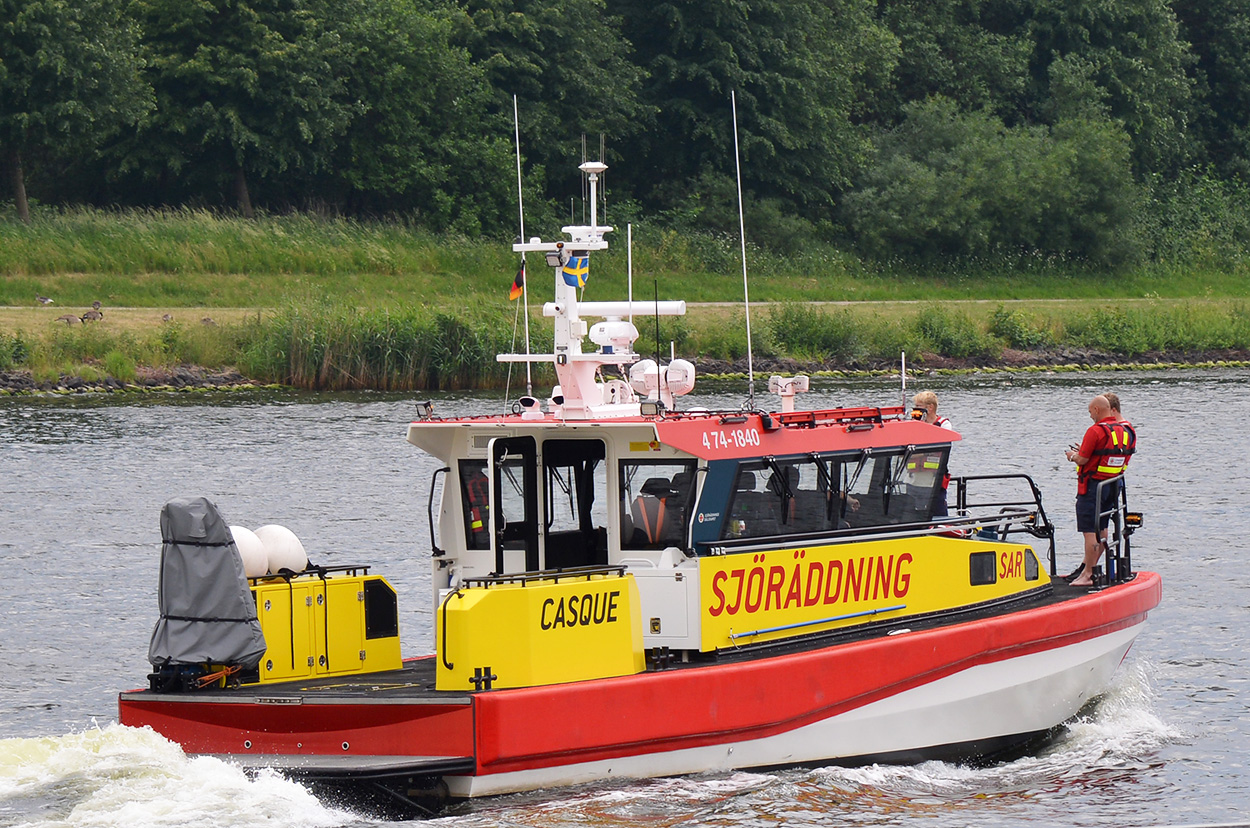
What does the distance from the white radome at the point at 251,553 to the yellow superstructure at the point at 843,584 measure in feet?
9.05

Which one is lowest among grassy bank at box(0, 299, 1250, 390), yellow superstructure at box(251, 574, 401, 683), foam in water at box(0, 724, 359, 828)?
foam in water at box(0, 724, 359, 828)

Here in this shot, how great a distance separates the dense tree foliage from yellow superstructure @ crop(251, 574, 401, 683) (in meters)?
34.8

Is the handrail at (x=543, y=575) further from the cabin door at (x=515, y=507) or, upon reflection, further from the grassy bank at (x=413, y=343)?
the grassy bank at (x=413, y=343)

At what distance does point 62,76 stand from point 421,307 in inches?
552

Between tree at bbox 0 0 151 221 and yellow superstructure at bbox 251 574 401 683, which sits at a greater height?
tree at bbox 0 0 151 221

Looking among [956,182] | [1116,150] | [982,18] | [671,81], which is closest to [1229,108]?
[982,18]

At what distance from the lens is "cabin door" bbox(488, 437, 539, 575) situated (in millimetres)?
10469

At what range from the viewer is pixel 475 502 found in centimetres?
1072

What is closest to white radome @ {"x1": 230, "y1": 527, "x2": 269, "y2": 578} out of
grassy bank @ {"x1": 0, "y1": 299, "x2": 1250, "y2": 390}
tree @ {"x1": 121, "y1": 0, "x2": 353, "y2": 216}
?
grassy bank @ {"x1": 0, "y1": 299, "x2": 1250, "y2": 390}

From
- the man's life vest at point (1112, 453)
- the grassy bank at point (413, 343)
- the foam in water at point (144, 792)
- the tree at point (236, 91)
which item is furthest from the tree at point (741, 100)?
the foam in water at point (144, 792)

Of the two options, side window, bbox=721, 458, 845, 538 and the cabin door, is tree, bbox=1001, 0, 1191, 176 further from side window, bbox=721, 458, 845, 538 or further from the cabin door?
the cabin door

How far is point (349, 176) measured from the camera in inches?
1944

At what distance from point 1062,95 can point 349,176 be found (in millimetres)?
27509

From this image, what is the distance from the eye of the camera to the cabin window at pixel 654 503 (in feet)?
34.0
